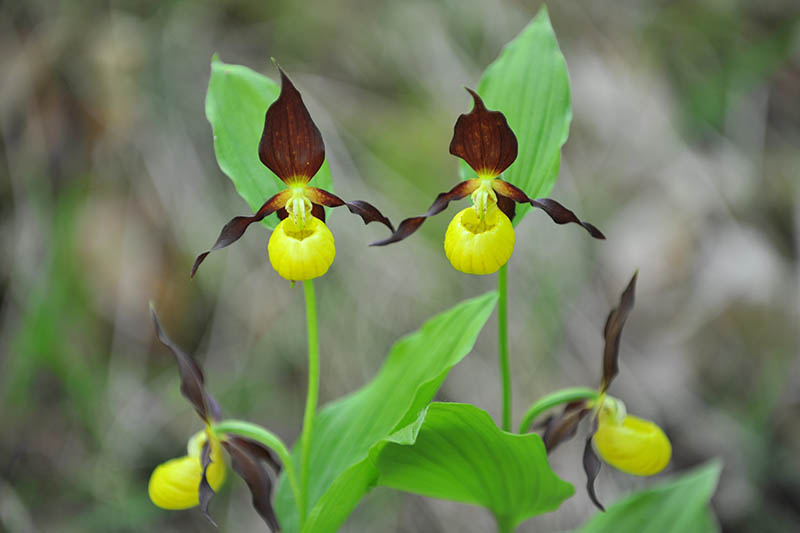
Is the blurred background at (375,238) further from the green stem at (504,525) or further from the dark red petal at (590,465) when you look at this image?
the dark red petal at (590,465)

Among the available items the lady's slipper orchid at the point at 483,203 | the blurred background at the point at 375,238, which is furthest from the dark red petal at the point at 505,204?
the blurred background at the point at 375,238

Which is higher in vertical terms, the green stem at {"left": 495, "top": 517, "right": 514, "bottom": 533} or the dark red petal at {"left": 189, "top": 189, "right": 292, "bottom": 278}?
the dark red petal at {"left": 189, "top": 189, "right": 292, "bottom": 278}

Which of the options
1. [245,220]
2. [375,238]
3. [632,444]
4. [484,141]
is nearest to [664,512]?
[632,444]

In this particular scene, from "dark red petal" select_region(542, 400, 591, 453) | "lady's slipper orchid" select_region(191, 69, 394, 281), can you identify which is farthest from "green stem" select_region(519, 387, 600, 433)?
"lady's slipper orchid" select_region(191, 69, 394, 281)

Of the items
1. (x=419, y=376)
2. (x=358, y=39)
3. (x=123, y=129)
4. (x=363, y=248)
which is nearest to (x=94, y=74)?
(x=123, y=129)

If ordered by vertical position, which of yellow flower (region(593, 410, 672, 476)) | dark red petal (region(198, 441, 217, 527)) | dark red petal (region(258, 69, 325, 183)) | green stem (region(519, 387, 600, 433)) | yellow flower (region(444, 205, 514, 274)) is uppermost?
dark red petal (region(258, 69, 325, 183))

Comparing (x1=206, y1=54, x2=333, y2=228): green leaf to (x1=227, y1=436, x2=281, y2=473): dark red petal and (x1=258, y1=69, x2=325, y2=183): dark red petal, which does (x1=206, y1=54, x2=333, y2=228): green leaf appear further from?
(x1=227, y1=436, x2=281, y2=473): dark red petal

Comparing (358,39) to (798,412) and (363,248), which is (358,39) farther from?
(798,412)
